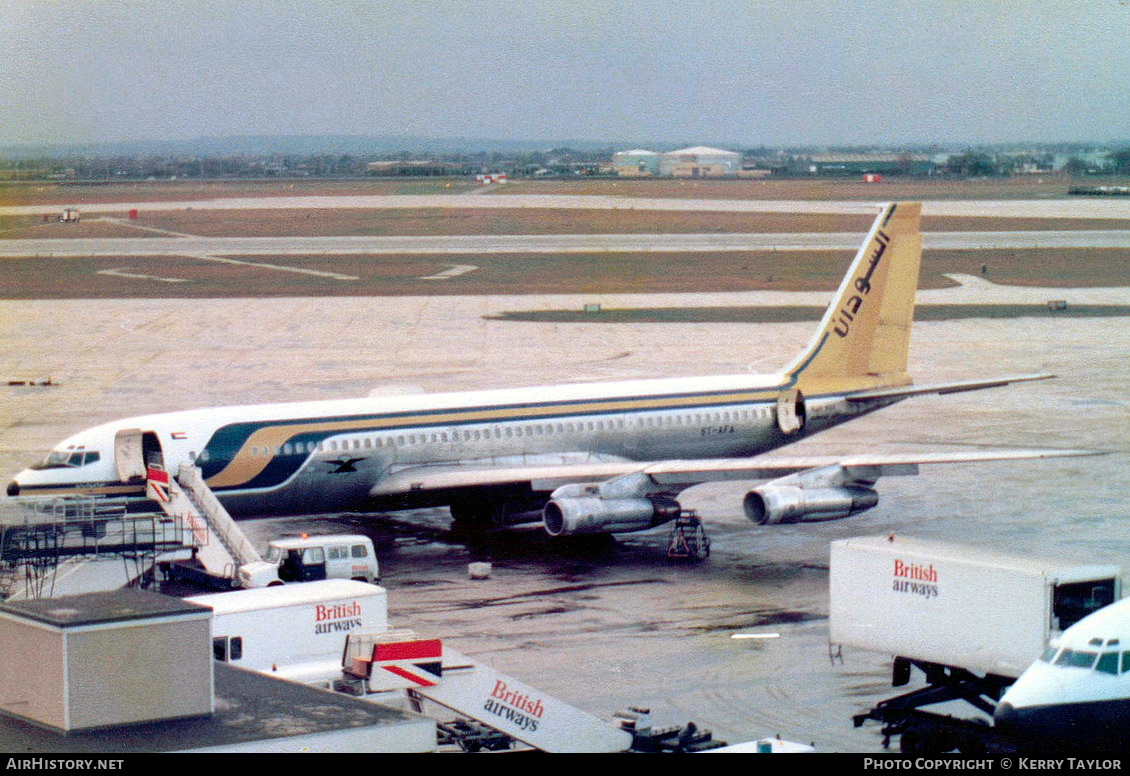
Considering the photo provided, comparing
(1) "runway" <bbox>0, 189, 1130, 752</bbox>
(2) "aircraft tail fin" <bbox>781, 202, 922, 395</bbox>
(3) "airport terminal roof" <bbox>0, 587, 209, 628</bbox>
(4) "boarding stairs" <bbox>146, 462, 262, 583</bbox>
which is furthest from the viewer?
(2) "aircraft tail fin" <bbox>781, 202, 922, 395</bbox>

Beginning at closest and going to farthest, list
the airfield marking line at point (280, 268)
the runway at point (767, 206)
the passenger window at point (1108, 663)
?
the passenger window at point (1108, 663) → the airfield marking line at point (280, 268) → the runway at point (767, 206)

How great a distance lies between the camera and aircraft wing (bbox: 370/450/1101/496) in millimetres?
38406

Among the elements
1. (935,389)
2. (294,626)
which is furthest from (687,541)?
(294,626)

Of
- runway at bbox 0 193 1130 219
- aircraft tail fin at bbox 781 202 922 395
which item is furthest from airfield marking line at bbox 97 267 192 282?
aircraft tail fin at bbox 781 202 922 395

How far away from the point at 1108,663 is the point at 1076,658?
1.46ft

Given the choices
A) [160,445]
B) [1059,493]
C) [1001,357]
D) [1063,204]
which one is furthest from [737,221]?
[160,445]

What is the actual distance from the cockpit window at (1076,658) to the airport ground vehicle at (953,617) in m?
1.69

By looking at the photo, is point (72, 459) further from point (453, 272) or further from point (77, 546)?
point (453, 272)

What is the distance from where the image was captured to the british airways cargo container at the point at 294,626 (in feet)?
86.9

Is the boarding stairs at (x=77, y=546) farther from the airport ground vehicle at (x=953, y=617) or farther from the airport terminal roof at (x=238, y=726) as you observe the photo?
the airport ground vehicle at (x=953, y=617)

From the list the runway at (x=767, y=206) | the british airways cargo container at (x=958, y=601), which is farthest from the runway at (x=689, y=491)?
the runway at (x=767, y=206)

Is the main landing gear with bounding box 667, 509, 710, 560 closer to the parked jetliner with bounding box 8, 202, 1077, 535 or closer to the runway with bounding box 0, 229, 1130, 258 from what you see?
the parked jetliner with bounding box 8, 202, 1077, 535

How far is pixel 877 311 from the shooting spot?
157 feet

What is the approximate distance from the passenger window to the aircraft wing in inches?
584
